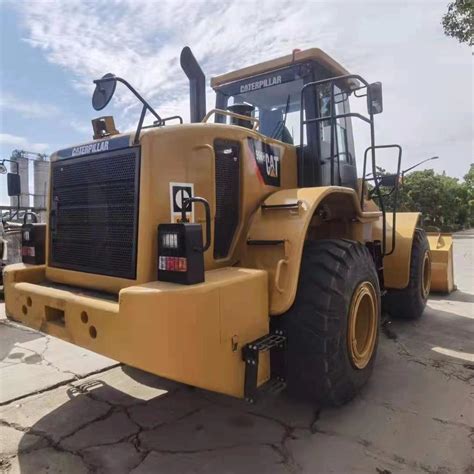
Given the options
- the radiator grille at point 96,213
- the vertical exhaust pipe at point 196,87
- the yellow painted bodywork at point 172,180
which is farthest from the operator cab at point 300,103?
the radiator grille at point 96,213

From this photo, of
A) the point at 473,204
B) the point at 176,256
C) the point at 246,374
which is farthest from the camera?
the point at 473,204

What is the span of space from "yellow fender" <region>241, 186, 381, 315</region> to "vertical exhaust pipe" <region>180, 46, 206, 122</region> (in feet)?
3.21

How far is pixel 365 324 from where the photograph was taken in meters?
3.60

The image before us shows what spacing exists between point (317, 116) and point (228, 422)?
2.78 m

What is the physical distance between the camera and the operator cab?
404cm

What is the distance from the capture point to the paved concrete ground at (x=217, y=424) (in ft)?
8.38

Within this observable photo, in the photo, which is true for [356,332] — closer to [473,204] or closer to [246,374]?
[246,374]

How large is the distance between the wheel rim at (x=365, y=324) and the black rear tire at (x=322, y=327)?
Result: 0.18 metres

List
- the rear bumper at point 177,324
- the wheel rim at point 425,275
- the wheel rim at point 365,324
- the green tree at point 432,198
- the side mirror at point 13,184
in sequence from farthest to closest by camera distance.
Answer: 1. the green tree at point 432,198
2. the wheel rim at point 425,275
3. the side mirror at point 13,184
4. the wheel rim at point 365,324
5. the rear bumper at point 177,324

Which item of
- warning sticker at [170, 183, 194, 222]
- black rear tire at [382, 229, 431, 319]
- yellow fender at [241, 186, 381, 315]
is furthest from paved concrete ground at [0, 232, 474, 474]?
warning sticker at [170, 183, 194, 222]

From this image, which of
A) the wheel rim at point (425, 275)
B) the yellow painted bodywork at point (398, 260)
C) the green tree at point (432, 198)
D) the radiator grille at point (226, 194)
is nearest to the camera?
the radiator grille at point (226, 194)

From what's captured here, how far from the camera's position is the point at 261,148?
342 centimetres

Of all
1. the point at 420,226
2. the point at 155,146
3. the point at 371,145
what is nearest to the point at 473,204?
the point at 420,226

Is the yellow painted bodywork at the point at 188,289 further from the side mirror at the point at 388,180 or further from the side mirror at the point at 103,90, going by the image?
the side mirror at the point at 388,180
